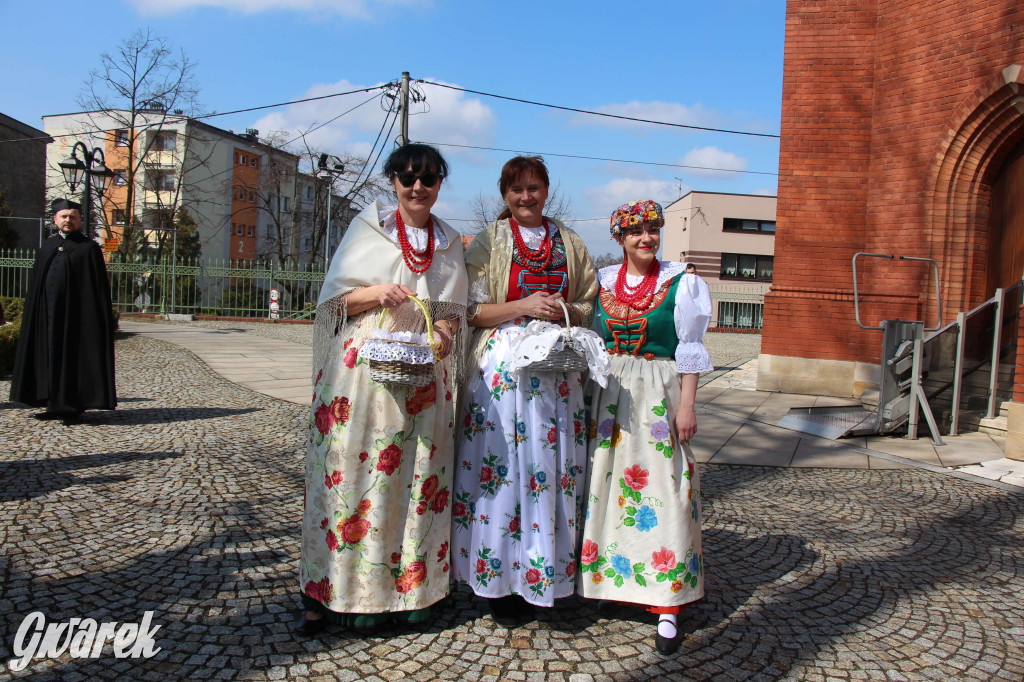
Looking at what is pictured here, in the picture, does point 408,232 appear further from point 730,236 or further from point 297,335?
point 730,236

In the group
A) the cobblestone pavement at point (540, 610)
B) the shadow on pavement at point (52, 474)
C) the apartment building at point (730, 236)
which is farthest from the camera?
the apartment building at point (730, 236)

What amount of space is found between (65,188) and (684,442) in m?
43.2

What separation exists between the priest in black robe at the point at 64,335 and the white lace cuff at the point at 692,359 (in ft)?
19.2

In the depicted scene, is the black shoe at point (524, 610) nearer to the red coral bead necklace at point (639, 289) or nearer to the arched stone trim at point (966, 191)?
the red coral bead necklace at point (639, 289)

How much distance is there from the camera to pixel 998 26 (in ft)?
26.7

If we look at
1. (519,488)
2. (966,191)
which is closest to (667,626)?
(519,488)

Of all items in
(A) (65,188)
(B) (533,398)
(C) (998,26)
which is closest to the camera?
(B) (533,398)

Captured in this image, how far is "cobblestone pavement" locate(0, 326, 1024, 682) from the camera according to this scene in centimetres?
264

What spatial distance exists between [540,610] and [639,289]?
147 cm

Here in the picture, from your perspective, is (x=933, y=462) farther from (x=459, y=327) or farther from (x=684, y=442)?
(x=459, y=327)

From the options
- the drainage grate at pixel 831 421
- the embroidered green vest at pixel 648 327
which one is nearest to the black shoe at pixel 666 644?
the embroidered green vest at pixel 648 327

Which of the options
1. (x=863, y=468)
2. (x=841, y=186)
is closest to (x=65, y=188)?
(x=841, y=186)

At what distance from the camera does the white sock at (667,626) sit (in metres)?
2.76

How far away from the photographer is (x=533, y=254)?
3.09 metres
